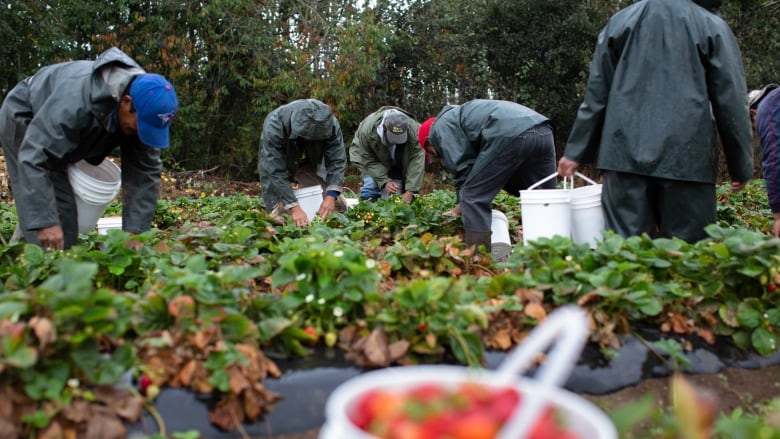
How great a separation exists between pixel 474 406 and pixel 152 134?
9.67ft

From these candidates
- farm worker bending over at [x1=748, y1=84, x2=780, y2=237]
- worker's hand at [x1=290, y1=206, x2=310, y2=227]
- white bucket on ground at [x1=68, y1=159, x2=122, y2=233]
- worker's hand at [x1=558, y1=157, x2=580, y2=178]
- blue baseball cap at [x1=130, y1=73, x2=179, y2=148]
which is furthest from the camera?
worker's hand at [x1=290, y1=206, x2=310, y2=227]

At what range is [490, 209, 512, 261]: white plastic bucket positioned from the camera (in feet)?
15.3

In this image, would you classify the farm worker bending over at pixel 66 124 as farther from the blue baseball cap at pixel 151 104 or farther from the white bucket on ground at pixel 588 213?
the white bucket on ground at pixel 588 213

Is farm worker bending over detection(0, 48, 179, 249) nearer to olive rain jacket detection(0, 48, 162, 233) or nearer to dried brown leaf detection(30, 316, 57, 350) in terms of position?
olive rain jacket detection(0, 48, 162, 233)

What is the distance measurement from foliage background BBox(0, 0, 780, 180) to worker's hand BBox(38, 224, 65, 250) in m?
8.95

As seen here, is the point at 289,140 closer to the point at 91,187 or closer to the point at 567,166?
the point at 91,187

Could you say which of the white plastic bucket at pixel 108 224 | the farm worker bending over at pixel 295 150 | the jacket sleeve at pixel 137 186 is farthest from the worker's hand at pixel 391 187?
the jacket sleeve at pixel 137 186

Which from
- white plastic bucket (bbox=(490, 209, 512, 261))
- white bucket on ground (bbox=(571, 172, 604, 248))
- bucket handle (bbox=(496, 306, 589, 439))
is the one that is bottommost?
white plastic bucket (bbox=(490, 209, 512, 261))

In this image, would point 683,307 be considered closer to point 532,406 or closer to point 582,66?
point 532,406

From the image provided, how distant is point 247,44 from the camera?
12570mm

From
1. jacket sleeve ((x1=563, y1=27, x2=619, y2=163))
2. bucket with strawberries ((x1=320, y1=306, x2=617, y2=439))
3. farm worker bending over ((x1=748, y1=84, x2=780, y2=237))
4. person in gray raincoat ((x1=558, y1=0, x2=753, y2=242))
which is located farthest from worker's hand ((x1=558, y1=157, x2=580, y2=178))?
bucket with strawberries ((x1=320, y1=306, x2=617, y2=439))

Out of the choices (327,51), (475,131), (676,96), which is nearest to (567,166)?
(676,96)

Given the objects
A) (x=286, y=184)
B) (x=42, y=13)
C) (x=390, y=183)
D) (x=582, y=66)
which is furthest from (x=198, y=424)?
(x=582, y=66)

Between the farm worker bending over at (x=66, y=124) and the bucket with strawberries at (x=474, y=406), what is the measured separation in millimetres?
2710
